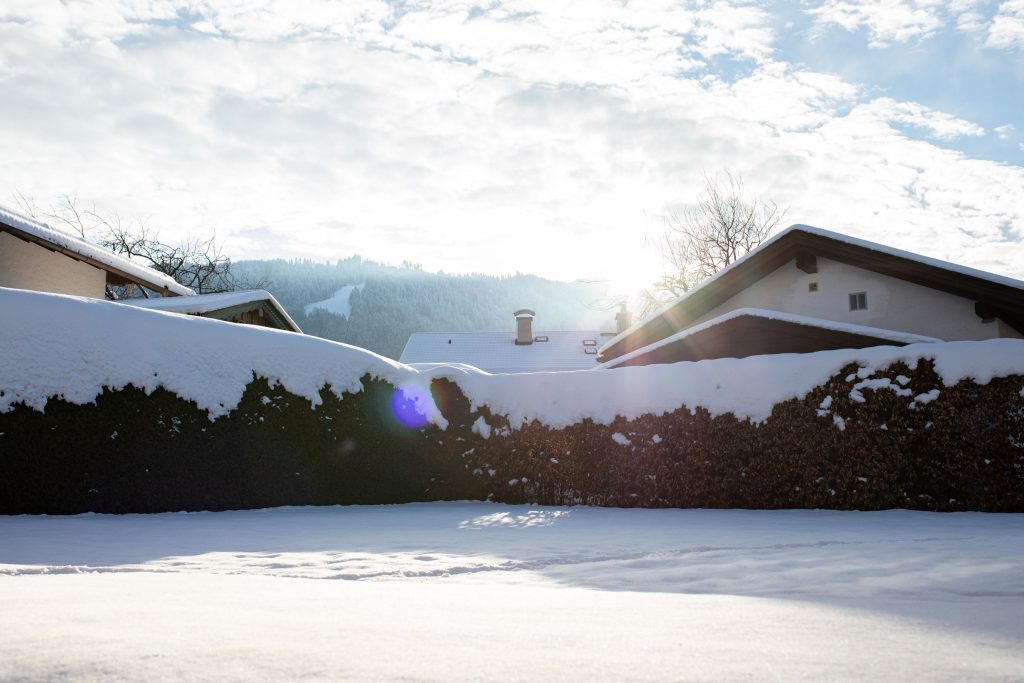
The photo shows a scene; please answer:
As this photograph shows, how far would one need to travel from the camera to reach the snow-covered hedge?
9.16m

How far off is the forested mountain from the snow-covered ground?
7596cm

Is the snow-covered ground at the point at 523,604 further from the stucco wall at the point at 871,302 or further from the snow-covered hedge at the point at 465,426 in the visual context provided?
the stucco wall at the point at 871,302

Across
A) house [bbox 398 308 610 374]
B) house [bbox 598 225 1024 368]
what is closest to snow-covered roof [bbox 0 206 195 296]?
house [bbox 598 225 1024 368]

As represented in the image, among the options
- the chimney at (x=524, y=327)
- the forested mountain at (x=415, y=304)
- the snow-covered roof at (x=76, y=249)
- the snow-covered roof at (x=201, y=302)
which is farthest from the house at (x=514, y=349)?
the forested mountain at (x=415, y=304)

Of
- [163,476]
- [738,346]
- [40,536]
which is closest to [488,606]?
[40,536]

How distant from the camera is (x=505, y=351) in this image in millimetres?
40844

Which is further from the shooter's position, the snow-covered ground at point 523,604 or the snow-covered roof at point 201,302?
the snow-covered roof at point 201,302

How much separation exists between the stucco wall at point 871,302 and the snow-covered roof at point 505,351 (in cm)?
2170

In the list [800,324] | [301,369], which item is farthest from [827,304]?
[301,369]

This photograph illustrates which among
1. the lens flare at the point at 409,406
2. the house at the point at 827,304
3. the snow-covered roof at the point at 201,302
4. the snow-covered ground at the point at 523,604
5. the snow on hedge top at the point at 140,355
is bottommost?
the snow-covered ground at the point at 523,604

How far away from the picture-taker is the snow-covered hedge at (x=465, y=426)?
360 inches

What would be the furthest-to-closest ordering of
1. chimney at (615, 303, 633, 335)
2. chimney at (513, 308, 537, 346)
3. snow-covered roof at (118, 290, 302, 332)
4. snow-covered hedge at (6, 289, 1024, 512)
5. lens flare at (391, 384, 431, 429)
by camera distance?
1. chimney at (513, 308, 537, 346)
2. chimney at (615, 303, 633, 335)
3. snow-covered roof at (118, 290, 302, 332)
4. lens flare at (391, 384, 431, 429)
5. snow-covered hedge at (6, 289, 1024, 512)

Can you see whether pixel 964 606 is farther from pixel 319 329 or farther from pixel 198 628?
pixel 319 329

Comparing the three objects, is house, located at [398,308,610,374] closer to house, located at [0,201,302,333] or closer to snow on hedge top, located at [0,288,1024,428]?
house, located at [0,201,302,333]
